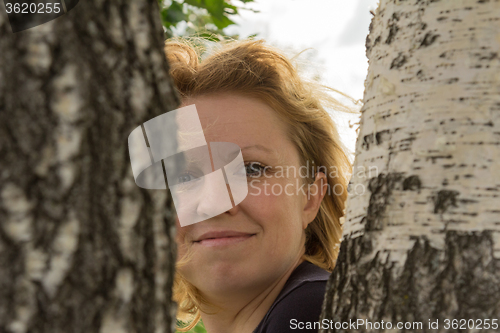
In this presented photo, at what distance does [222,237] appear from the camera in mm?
1870

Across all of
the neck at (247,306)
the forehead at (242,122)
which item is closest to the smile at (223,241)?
the neck at (247,306)

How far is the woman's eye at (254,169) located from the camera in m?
1.95

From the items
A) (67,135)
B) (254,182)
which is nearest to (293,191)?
(254,182)

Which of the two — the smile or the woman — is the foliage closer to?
the woman

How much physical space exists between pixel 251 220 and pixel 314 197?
0.55 meters

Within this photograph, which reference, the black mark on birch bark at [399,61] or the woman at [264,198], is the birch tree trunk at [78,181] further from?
the woman at [264,198]

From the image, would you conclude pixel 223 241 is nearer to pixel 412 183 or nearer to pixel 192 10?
pixel 412 183

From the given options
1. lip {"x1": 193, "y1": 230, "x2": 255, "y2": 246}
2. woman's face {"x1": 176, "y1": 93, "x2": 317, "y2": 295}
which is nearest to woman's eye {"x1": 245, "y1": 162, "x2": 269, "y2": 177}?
woman's face {"x1": 176, "y1": 93, "x2": 317, "y2": 295}

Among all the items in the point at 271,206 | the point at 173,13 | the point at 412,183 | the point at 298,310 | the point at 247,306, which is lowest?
the point at 247,306

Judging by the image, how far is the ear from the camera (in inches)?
86.1

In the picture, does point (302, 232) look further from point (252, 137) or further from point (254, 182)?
point (252, 137)

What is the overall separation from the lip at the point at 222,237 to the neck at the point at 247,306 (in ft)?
0.94

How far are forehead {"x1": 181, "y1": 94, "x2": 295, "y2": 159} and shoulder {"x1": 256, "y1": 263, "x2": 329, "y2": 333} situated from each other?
66 centimetres

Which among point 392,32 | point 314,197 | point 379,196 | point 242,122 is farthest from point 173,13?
point 379,196
